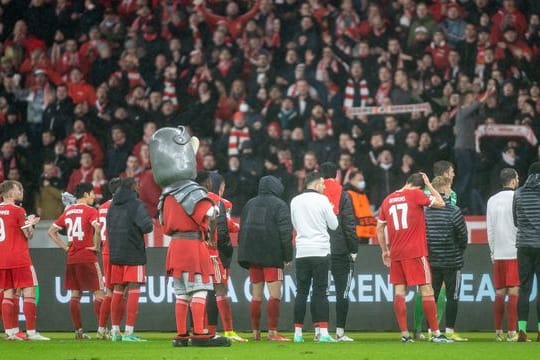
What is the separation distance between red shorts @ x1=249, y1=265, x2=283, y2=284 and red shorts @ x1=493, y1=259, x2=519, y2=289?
8.86 feet

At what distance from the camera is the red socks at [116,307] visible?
15.8 meters

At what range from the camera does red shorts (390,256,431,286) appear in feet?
49.3

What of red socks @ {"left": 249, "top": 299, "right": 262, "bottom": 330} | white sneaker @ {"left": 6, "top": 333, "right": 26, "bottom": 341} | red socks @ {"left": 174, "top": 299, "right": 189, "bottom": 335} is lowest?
white sneaker @ {"left": 6, "top": 333, "right": 26, "bottom": 341}

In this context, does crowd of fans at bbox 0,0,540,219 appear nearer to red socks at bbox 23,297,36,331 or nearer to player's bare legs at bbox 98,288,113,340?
player's bare legs at bbox 98,288,113,340

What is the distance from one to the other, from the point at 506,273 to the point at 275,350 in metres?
3.71

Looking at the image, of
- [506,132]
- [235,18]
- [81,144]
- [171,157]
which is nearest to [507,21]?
[506,132]

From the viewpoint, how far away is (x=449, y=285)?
51.8ft

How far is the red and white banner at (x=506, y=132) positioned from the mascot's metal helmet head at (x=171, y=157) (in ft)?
30.4

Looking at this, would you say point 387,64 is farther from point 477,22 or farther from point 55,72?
point 55,72

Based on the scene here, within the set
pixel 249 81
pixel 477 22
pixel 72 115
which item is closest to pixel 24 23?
pixel 72 115

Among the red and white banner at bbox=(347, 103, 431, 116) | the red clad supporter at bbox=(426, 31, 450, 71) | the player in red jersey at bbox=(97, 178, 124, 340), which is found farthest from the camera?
the red clad supporter at bbox=(426, 31, 450, 71)

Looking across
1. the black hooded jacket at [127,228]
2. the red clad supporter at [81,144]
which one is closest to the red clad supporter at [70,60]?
the red clad supporter at [81,144]

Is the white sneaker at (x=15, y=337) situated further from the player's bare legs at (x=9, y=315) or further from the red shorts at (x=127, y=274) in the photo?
the red shorts at (x=127, y=274)

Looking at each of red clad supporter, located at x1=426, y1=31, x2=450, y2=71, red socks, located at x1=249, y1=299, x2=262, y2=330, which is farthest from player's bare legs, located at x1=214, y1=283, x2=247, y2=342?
red clad supporter, located at x1=426, y1=31, x2=450, y2=71
